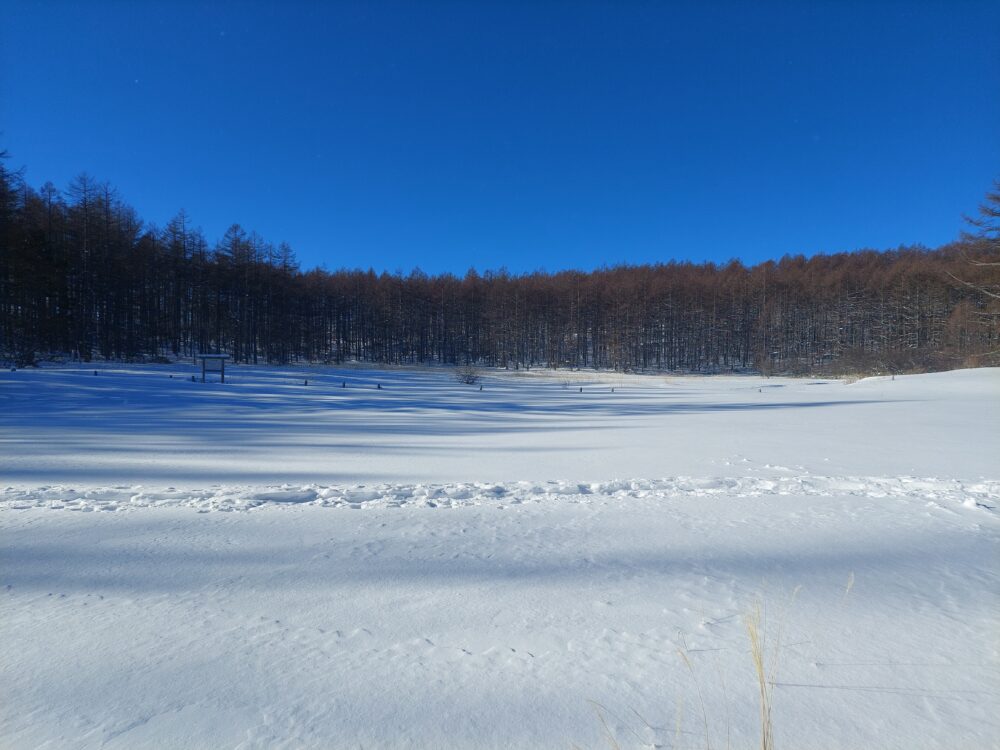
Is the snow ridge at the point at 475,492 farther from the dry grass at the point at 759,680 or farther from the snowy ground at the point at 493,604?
the dry grass at the point at 759,680

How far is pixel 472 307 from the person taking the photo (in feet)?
230

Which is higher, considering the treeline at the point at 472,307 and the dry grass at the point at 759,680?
the treeline at the point at 472,307

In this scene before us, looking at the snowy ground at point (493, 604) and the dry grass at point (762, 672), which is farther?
the snowy ground at point (493, 604)

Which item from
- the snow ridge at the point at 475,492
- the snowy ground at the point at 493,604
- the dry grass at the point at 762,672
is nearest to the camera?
the dry grass at the point at 762,672

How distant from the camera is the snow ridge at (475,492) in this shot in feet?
15.6

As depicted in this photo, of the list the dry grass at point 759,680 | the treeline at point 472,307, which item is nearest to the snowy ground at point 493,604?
the dry grass at point 759,680

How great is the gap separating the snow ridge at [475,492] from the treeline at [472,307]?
31.0 metres

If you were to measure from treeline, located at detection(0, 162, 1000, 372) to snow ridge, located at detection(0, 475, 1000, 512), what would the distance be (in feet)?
102

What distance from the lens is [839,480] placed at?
594 centimetres

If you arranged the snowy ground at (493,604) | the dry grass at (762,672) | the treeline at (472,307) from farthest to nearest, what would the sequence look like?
1. the treeline at (472,307)
2. the snowy ground at (493,604)
3. the dry grass at (762,672)

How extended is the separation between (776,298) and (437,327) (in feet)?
162

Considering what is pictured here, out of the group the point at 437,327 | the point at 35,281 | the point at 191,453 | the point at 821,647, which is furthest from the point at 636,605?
the point at 437,327

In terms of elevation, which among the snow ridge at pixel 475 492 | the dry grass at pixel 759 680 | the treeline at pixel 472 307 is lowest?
the snow ridge at pixel 475 492

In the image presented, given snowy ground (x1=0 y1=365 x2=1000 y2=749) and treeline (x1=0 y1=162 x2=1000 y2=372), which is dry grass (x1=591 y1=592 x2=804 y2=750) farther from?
treeline (x1=0 y1=162 x2=1000 y2=372)
